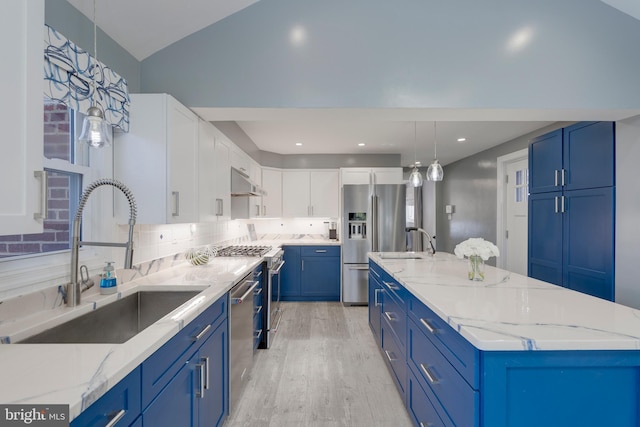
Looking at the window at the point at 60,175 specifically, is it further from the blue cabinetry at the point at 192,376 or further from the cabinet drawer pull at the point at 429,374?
the cabinet drawer pull at the point at 429,374

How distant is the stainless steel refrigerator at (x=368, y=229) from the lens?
4473 millimetres

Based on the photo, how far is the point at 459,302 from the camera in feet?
4.72

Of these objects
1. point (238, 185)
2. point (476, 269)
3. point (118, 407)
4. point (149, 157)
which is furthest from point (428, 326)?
point (238, 185)

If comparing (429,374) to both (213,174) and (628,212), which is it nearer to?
(213,174)

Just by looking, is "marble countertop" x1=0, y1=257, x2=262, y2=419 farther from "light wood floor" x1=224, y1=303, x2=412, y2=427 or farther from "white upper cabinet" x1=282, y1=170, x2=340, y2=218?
"white upper cabinet" x1=282, y1=170, x2=340, y2=218

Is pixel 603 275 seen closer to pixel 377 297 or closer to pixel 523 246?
pixel 523 246

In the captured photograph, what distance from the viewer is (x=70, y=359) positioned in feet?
2.86

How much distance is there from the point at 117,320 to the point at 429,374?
164 centimetres

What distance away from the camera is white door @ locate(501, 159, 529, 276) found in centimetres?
400

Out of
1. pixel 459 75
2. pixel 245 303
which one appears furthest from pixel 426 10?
pixel 245 303

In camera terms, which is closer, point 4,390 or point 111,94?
point 4,390

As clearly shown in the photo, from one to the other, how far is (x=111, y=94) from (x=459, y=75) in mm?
2271

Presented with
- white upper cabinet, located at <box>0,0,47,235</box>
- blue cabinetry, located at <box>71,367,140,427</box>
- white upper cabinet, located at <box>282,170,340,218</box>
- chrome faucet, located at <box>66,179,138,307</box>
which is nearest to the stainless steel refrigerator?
white upper cabinet, located at <box>282,170,340,218</box>

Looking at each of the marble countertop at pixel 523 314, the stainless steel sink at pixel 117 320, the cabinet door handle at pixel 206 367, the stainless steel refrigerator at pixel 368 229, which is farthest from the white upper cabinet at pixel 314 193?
the cabinet door handle at pixel 206 367
